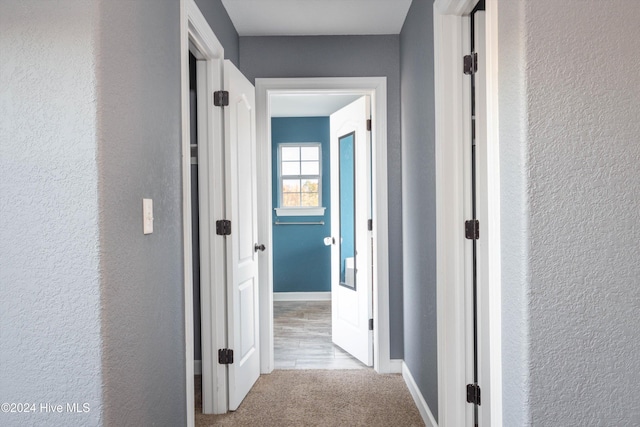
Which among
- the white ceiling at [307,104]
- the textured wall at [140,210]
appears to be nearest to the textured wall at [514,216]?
the textured wall at [140,210]

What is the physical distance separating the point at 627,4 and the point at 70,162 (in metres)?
1.58

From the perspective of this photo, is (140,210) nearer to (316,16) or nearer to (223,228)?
(223,228)

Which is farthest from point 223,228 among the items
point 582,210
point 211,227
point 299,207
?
point 299,207

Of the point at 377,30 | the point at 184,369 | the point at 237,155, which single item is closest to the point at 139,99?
the point at 184,369

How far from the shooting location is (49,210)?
1.27 meters

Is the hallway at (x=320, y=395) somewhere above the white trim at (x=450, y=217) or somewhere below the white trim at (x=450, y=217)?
below

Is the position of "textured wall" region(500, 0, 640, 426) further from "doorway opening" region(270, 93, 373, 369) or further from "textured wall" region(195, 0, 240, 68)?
"doorway opening" region(270, 93, 373, 369)

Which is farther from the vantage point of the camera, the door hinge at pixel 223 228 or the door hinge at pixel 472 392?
the door hinge at pixel 223 228

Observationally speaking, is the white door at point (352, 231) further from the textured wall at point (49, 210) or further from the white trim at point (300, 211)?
the textured wall at point (49, 210)

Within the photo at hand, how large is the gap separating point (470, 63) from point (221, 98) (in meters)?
1.44

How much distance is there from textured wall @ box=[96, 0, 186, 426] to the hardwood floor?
5.82ft

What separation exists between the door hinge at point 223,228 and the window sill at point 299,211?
337cm

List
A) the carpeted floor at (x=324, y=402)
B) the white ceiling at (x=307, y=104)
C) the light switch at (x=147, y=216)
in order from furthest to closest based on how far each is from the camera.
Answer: the white ceiling at (x=307, y=104) → the carpeted floor at (x=324, y=402) → the light switch at (x=147, y=216)

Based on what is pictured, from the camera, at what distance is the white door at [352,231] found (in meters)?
3.62
